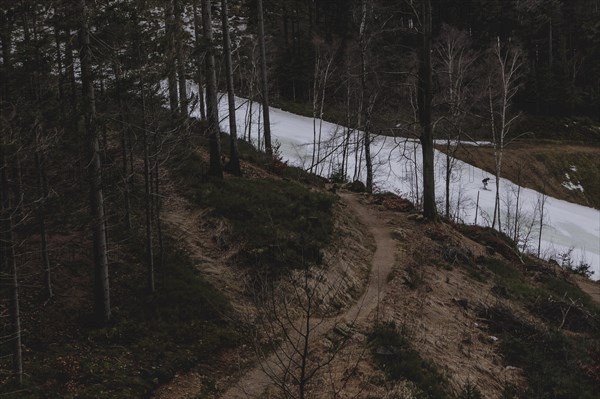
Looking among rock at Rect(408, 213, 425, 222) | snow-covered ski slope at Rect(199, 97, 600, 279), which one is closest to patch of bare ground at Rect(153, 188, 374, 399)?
rock at Rect(408, 213, 425, 222)

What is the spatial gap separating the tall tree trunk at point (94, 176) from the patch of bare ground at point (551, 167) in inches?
1367

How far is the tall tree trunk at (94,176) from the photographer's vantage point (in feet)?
28.2

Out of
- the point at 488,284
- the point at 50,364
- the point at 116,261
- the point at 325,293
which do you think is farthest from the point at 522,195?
the point at 50,364

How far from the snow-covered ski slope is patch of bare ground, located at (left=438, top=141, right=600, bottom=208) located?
5.65 ft

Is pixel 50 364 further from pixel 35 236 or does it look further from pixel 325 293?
pixel 325 293

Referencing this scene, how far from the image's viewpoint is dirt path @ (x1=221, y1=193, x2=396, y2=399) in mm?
8281

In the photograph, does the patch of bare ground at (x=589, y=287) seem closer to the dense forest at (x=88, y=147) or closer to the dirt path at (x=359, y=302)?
the dense forest at (x=88, y=147)

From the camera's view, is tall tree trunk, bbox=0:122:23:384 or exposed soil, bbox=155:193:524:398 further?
exposed soil, bbox=155:193:524:398

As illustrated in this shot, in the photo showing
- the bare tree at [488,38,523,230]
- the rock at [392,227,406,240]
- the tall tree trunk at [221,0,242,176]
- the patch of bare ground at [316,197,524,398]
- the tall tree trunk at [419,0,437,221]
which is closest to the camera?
the patch of bare ground at [316,197,524,398]

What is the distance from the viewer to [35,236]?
11.7 metres

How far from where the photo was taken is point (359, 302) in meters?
11.6

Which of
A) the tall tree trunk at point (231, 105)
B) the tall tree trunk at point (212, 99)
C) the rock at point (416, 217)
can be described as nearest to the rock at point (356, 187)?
the rock at point (416, 217)

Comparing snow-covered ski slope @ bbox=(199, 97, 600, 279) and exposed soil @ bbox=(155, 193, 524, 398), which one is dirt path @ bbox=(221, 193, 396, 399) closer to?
exposed soil @ bbox=(155, 193, 524, 398)

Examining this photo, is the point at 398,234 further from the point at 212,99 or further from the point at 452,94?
the point at 452,94
